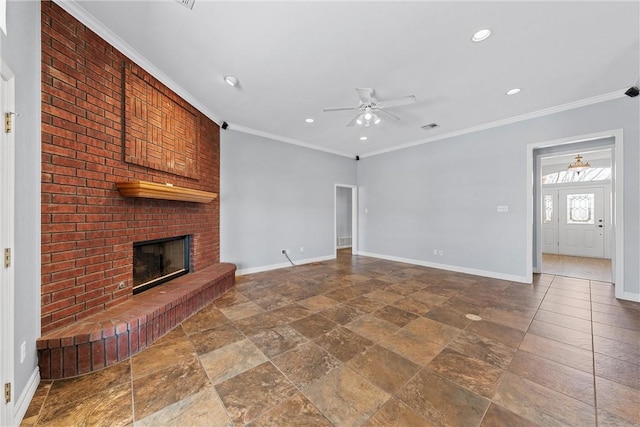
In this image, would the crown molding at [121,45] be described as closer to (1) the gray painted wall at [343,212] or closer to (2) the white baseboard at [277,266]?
(2) the white baseboard at [277,266]

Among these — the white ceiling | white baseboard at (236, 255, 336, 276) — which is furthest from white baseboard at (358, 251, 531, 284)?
the white ceiling

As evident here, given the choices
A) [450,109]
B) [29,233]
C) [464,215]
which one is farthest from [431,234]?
[29,233]

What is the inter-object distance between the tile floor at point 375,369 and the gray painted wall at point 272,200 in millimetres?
1663

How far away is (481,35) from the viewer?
2258mm

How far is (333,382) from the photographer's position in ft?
5.76

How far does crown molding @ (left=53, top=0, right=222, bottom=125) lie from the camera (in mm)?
1996

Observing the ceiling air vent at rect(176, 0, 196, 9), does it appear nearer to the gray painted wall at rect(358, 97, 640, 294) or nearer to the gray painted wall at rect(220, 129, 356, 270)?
the gray painted wall at rect(220, 129, 356, 270)

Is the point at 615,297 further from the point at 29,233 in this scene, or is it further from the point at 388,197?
the point at 29,233

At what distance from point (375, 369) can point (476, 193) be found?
14.1 feet

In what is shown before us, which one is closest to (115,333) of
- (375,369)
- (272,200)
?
(375,369)

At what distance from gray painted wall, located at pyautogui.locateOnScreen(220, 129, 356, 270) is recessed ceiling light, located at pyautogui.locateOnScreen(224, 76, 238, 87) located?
4.99ft

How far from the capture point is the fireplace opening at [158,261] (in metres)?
2.84

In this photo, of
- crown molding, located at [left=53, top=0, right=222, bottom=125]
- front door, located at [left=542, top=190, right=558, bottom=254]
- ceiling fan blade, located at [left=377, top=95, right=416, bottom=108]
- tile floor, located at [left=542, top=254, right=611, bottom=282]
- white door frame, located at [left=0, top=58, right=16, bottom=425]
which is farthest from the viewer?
front door, located at [left=542, top=190, right=558, bottom=254]

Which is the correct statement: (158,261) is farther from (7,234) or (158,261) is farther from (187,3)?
(187,3)
